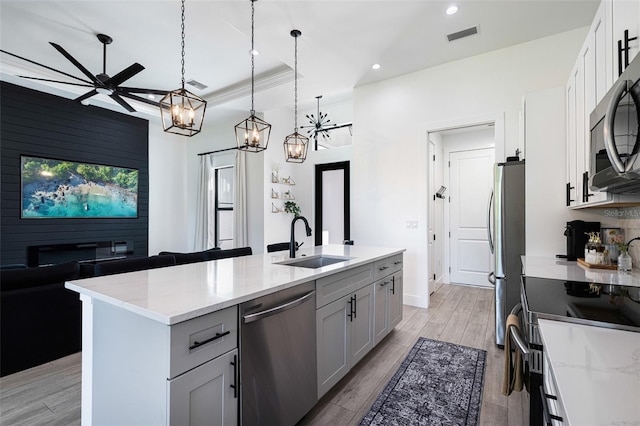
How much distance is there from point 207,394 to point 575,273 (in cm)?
233

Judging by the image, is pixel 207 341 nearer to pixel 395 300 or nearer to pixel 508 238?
pixel 395 300

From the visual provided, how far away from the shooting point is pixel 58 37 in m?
3.67

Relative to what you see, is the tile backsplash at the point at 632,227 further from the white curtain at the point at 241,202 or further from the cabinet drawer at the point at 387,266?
the white curtain at the point at 241,202

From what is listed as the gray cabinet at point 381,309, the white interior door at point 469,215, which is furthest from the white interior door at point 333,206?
the gray cabinet at point 381,309

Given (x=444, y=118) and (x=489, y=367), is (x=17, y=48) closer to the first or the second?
(x=444, y=118)

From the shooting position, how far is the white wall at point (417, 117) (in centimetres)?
348

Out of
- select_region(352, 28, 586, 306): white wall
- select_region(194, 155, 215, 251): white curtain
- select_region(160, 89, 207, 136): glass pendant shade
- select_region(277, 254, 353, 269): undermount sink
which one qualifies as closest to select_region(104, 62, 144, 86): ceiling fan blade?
select_region(160, 89, 207, 136): glass pendant shade

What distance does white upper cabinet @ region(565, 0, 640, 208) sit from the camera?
1315 millimetres

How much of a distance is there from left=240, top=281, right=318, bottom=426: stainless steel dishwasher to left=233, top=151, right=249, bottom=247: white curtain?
179 inches

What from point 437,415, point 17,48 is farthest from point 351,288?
point 17,48

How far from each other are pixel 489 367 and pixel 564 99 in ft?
7.90

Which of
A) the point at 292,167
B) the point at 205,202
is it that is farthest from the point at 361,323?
the point at 205,202

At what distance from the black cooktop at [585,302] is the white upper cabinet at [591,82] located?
0.49 meters

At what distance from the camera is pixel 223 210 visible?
6.91m
